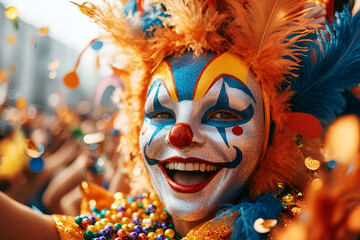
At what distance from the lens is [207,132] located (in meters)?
1.41

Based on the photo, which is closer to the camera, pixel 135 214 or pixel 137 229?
pixel 137 229

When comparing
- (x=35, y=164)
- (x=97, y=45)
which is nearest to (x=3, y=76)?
(x=35, y=164)

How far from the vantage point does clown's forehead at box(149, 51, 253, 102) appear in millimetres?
1441

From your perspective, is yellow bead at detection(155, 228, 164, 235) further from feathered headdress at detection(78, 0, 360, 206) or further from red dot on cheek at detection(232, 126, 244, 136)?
red dot on cheek at detection(232, 126, 244, 136)

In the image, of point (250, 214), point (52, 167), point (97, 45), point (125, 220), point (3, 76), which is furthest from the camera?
point (52, 167)

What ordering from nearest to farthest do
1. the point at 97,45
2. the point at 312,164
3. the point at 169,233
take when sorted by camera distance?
the point at 312,164
the point at 169,233
the point at 97,45

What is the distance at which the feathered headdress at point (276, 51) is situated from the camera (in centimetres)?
144

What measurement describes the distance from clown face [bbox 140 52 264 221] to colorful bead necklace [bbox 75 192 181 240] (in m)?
0.24

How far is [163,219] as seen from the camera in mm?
1765

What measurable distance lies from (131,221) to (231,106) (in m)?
0.87

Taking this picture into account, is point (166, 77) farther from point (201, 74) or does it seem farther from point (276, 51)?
point (276, 51)

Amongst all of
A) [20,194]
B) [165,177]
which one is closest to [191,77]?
[165,177]

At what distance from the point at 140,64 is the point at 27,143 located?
908mm

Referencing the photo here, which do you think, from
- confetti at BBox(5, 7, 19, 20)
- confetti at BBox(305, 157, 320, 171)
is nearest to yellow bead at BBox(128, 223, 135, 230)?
confetti at BBox(305, 157, 320, 171)
